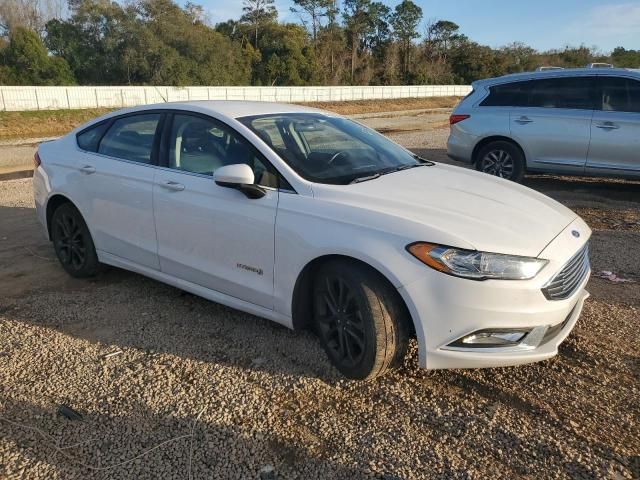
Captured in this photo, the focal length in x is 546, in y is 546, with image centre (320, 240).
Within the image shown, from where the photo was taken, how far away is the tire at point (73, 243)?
4672 mm

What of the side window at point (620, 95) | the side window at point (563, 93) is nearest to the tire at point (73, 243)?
the side window at point (563, 93)

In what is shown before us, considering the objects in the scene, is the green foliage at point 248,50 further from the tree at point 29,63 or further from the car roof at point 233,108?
the car roof at point 233,108

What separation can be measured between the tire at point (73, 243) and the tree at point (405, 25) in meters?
70.2

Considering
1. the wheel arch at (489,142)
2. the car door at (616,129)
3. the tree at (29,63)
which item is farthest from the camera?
the tree at (29,63)

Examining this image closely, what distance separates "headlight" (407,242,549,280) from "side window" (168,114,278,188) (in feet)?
3.68

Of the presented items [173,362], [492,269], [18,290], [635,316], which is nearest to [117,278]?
[18,290]

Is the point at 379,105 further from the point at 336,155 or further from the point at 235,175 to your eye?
the point at 235,175

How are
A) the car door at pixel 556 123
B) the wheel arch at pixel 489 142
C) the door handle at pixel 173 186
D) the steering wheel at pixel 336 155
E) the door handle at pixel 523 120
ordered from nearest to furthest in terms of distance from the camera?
the steering wheel at pixel 336 155 → the door handle at pixel 173 186 → the car door at pixel 556 123 → the door handle at pixel 523 120 → the wheel arch at pixel 489 142

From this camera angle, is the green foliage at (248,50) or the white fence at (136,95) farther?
the green foliage at (248,50)

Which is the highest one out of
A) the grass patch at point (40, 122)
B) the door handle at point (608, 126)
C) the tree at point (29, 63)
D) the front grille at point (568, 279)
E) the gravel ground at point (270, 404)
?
the tree at point (29, 63)

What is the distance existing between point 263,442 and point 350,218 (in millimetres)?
1256

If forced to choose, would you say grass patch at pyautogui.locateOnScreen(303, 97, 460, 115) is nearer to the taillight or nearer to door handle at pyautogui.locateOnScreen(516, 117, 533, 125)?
the taillight

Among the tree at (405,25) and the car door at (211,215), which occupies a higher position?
the tree at (405,25)

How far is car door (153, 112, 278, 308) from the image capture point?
3.41 meters
